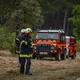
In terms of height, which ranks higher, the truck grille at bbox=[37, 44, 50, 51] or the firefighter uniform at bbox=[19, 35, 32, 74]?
the firefighter uniform at bbox=[19, 35, 32, 74]

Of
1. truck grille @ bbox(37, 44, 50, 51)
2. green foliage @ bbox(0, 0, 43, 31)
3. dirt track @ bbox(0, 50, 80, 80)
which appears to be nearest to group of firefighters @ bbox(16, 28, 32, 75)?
dirt track @ bbox(0, 50, 80, 80)

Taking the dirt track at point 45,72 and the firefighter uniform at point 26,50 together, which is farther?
the firefighter uniform at point 26,50

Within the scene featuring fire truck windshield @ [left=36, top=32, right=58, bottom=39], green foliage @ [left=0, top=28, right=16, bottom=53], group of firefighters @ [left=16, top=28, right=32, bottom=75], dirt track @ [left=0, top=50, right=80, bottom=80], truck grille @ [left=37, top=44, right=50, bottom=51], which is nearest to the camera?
dirt track @ [left=0, top=50, right=80, bottom=80]

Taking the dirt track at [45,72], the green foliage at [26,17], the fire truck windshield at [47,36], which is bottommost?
the dirt track at [45,72]

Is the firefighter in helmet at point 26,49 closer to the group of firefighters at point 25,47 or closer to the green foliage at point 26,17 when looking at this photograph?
the group of firefighters at point 25,47

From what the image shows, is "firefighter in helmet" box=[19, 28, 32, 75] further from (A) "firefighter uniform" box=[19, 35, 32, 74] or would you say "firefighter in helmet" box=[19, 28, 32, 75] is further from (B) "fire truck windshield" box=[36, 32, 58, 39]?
(B) "fire truck windshield" box=[36, 32, 58, 39]

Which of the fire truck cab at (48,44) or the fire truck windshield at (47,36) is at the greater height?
the fire truck windshield at (47,36)

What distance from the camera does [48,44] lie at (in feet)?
97.1

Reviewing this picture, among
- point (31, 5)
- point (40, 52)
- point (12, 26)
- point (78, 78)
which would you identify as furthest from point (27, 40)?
point (12, 26)

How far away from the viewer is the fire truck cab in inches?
1169

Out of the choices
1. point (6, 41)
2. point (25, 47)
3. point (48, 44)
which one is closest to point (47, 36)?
point (48, 44)

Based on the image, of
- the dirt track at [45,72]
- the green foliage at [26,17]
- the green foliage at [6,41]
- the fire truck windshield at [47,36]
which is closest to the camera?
the dirt track at [45,72]

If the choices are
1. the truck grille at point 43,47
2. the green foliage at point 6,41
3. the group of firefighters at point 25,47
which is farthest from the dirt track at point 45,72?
the green foliage at point 6,41

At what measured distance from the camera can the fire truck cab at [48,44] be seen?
29.7 meters
